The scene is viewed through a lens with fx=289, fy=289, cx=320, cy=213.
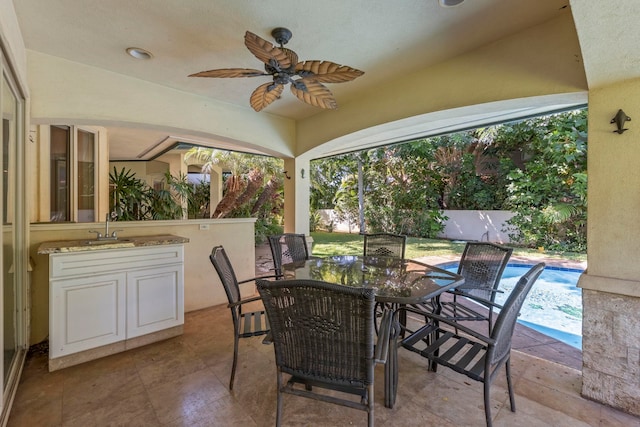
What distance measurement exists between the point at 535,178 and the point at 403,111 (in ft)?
25.1

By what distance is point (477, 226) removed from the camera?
34.0 ft

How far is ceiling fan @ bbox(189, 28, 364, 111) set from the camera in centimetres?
197

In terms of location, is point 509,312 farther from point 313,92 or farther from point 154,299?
point 154,299

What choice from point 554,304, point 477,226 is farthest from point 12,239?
point 477,226

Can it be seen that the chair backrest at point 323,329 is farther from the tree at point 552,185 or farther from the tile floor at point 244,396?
the tree at point 552,185

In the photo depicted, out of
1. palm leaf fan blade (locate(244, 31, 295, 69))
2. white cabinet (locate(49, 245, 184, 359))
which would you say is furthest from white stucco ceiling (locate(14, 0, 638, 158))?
white cabinet (locate(49, 245, 184, 359))

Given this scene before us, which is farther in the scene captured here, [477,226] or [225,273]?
[477,226]

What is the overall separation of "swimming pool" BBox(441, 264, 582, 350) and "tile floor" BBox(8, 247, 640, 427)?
1466 millimetres

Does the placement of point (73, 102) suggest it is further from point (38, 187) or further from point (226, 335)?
point (226, 335)

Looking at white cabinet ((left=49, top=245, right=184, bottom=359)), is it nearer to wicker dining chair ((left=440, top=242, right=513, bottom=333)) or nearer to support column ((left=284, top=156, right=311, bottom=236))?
support column ((left=284, top=156, right=311, bottom=236))

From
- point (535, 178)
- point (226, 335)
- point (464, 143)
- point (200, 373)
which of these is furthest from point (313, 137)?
point (464, 143)

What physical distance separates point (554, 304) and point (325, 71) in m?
→ 5.99

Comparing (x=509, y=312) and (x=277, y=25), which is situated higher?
(x=277, y=25)

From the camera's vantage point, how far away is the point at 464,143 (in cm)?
1077
